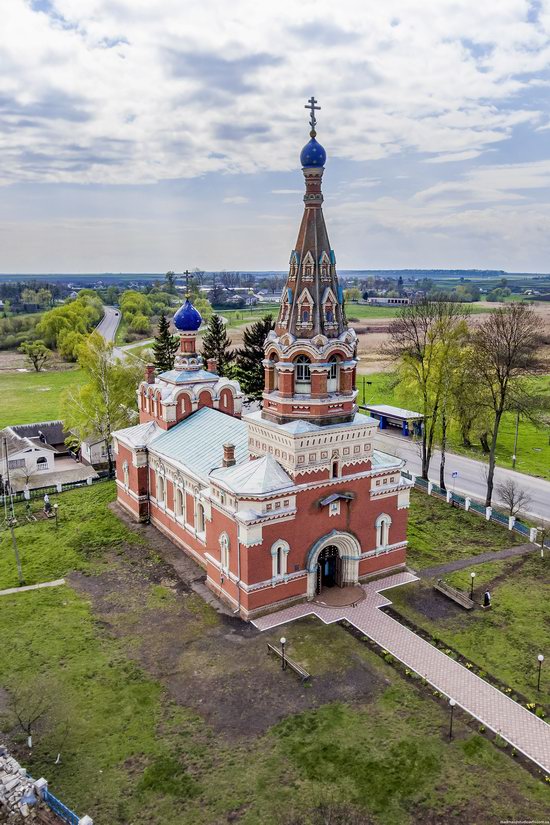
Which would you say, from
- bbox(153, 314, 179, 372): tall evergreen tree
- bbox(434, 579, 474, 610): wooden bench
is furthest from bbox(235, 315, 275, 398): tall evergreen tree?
bbox(434, 579, 474, 610): wooden bench

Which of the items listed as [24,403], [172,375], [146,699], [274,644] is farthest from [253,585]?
[24,403]

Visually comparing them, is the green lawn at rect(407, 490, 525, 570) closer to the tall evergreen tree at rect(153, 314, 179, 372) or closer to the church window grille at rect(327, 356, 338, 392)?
the church window grille at rect(327, 356, 338, 392)

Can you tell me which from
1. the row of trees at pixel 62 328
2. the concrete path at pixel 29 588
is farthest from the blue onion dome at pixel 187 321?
the row of trees at pixel 62 328

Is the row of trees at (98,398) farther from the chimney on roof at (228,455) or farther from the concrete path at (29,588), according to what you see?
the chimney on roof at (228,455)

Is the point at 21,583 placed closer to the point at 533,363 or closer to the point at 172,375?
the point at 172,375

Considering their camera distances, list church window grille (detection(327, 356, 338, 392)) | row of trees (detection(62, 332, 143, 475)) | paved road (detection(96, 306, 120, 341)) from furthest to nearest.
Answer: paved road (detection(96, 306, 120, 341))
row of trees (detection(62, 332, 143, 475))
church window grille (detection(327, 356, 338, 392))

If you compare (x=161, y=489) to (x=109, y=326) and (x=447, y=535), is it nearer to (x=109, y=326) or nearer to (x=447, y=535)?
(x=447, y=535)
